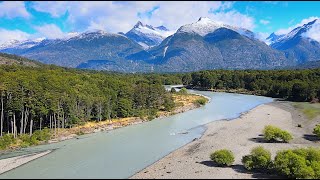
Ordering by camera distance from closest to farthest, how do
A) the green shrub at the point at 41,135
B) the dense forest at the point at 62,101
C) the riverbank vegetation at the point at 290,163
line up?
the riverbank vegetation at the point at 290,163 → the green shrub at the point at 41,135 → the dense forest at the point at 62,101

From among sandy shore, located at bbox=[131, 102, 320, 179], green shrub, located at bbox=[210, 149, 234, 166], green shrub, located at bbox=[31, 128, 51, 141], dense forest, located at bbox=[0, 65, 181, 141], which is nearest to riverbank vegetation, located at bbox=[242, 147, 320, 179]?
sandy shore, located at bbox=[131, 102, 320, 179]

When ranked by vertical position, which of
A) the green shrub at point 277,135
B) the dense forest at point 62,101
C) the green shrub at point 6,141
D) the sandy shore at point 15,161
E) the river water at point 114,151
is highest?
the dense forest at point 62,101

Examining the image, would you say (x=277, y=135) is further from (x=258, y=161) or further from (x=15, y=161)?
(x=15, y=161)

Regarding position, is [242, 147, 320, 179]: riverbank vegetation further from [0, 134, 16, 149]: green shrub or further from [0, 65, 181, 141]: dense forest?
[0, 65, 181, 141]: dense forest

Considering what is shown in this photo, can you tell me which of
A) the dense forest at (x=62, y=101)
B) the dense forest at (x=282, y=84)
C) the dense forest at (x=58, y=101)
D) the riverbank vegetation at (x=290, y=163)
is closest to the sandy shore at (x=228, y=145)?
the riverbank vegetation at (x=290, y=163)

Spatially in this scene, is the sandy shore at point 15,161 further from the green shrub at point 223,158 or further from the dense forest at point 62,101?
the green shrub at point 223,158

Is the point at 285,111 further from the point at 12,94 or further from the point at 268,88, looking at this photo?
the point at 12,94

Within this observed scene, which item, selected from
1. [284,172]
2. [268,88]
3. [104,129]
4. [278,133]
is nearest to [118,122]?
[104,129]
